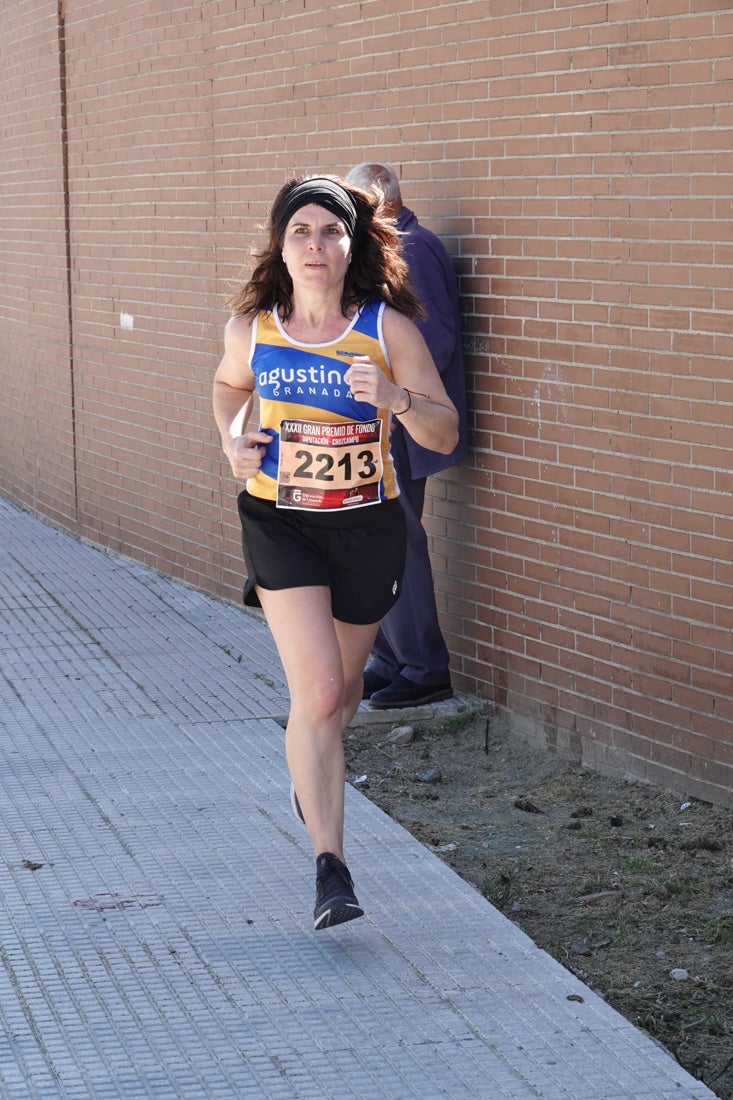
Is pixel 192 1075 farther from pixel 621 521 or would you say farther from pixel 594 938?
pixel 621 521

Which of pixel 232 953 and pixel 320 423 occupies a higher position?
pixel 320 423

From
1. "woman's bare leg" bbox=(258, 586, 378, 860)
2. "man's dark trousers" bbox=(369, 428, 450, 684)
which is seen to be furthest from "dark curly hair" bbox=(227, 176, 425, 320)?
"man's dark trousers" bbox=(369, 428, 450, 684)

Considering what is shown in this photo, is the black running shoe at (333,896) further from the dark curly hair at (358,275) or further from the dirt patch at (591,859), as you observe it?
the dark curly hair at (358,275)

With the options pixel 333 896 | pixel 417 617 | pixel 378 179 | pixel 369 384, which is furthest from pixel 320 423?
pixel 417 617

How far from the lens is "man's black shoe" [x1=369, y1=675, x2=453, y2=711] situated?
22.4 feet

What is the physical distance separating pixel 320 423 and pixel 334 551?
363 mm

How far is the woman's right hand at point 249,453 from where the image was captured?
14.7 feet

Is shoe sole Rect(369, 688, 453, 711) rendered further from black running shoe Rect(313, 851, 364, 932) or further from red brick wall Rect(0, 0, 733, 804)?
black running shoe Rect(313, 851, 364, 932)

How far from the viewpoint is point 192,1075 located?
147 inches

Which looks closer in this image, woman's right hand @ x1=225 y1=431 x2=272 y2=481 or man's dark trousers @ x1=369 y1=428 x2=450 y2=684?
woman's right hand @ x1=225 y1=431 x2=272 y2=481

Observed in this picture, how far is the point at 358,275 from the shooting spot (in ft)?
15.3

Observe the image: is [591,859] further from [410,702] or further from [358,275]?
[358,275]

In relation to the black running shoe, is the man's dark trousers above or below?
above

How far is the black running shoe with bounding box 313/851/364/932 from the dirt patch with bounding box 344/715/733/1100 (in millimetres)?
634
